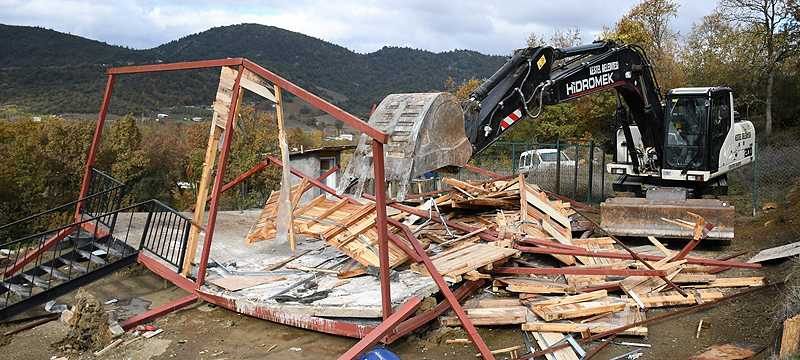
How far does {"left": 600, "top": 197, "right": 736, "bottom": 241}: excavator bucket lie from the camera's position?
35.7ft

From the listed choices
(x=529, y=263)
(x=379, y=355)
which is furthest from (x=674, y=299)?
(x=379, y=355)

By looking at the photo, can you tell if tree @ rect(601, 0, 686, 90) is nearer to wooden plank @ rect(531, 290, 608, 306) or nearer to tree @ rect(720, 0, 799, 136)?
tree @ rect(720, 0, 799, 136)

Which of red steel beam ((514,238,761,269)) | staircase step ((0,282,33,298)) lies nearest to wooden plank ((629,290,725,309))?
red steel beam ((514,238,761,269))

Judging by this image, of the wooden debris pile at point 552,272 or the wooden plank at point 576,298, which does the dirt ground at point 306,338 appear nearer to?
the wooden debris pile at point 552,272

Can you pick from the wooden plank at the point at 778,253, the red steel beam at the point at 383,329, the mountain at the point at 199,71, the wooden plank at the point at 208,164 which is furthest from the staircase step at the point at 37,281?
the mountain at the point at 199,71

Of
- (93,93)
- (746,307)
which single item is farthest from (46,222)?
(93,93)

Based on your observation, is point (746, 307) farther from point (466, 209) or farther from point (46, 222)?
point (46, 222)

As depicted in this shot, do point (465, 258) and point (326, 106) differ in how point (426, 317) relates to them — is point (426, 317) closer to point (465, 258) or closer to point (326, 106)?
point (465, 258)

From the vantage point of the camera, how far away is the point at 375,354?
6.15m

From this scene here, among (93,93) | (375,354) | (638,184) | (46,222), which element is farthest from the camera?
(93,93)

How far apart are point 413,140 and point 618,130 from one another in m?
8.55

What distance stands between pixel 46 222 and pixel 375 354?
23311 millimetres

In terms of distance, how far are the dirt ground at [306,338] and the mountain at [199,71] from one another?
169ft

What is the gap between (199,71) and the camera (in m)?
66.1
